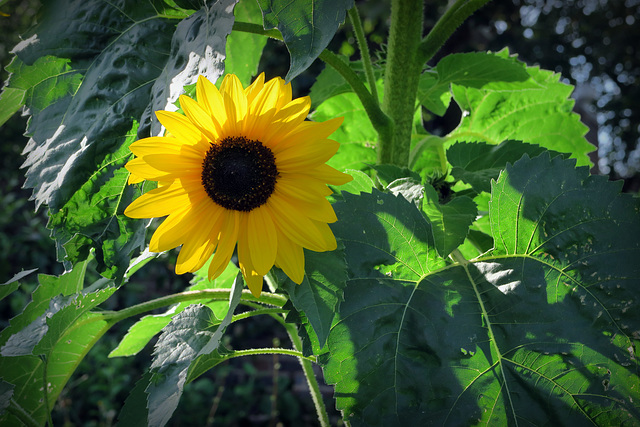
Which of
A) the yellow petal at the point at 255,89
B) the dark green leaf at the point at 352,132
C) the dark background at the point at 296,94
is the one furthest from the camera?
the dark background at the point at 296,94

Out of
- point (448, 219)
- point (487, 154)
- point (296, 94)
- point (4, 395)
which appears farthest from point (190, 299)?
point (296, 94)

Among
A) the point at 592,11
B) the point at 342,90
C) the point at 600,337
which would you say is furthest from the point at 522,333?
the point at 592,11

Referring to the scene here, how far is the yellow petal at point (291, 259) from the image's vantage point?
507mm

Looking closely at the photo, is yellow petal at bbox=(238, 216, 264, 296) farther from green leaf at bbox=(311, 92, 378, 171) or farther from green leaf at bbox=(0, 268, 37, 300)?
green leaf at bbox=(311, 92, 378, 171)

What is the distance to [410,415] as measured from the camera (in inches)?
19.6

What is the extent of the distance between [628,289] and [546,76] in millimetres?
→ 473

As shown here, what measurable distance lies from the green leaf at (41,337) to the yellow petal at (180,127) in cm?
23

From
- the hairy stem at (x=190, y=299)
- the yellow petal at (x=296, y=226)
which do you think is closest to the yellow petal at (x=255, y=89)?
the yellow petal at (x=296, y=226)

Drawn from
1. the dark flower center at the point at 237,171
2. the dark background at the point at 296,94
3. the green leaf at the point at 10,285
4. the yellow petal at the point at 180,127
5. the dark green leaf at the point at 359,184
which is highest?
the yellow petal at the point at 180,127

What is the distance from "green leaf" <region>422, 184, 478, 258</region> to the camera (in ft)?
1.80

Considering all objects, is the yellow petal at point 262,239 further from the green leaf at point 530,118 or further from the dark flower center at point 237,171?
the green leaf at point 530,118

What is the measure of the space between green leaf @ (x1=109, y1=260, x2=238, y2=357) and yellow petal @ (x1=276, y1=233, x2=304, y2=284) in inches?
9.1

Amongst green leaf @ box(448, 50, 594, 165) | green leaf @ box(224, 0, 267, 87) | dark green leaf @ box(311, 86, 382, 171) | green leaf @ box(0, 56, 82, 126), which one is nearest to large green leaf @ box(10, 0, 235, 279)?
green leaf @ box(0, 56, 82, 126)

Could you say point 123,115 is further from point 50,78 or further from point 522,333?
point 522,333
